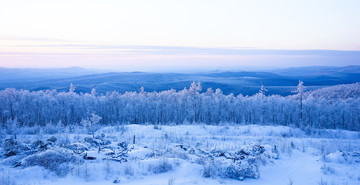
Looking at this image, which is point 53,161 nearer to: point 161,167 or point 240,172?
point 161,167

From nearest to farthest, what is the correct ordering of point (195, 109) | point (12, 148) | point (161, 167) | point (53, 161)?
point (53, 161) → point (161, 167) → point (12, 148) → point (195, 109)

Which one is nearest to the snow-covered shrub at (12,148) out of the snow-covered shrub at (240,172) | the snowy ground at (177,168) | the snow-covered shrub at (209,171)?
the snowy ground at (177,168)

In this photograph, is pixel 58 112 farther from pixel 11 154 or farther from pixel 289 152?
pixel 289 152

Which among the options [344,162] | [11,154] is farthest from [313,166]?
[11,154]

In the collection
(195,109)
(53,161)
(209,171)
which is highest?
(53,161)

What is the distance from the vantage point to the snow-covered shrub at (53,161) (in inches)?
281

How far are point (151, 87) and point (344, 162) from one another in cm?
15367

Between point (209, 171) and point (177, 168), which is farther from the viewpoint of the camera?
point (177, 168)

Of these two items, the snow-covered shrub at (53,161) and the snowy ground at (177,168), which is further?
the snow-covered shrub at (53,161)

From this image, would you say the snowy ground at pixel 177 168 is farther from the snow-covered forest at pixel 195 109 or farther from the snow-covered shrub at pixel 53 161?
the snow-covered forest at pixel 195 109

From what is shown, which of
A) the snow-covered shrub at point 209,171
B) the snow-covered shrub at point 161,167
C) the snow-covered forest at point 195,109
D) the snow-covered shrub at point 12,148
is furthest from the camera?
the snow-covered forest at point 195,109

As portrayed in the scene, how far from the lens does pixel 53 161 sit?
749 cm

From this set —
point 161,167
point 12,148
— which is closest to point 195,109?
point 12,148

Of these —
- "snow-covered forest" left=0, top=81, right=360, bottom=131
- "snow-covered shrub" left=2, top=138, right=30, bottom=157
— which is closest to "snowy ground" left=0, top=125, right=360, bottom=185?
"snow-covered shrub" left=2, top=138, right=30, bottom=157
